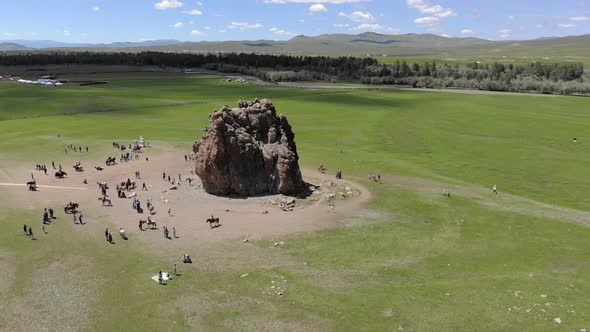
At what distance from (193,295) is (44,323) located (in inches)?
398

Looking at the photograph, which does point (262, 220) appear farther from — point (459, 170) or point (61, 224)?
point (459, 170)

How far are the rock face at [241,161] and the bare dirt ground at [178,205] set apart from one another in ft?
5.86

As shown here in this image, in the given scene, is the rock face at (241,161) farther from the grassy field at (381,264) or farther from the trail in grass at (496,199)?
the trail in grass at (496,199)

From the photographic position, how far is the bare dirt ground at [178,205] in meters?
49.3

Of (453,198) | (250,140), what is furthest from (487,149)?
(250,140)

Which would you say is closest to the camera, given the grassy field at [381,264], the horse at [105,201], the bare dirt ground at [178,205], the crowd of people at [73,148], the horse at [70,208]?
the grassy field at [381,264]

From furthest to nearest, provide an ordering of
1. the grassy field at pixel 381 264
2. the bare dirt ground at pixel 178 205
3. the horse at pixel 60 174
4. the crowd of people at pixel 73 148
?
1. the crowd of people at pixel 73 148
2. the horse at pixel 60 174
3. the bare dirt ground at pixel 178 205
4. the grassy field at pixel 381 264

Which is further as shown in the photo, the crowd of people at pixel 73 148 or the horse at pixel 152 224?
the crowd of people at pixel 73 148

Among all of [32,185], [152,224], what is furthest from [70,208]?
[32,185]

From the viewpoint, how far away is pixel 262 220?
5238 centimetres

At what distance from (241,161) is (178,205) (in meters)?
9.39

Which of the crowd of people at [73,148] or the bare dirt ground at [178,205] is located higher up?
the crowd of people at [73,148]

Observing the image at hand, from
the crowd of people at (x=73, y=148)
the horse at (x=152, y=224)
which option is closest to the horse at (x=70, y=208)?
the horse at (x=152, y=224)

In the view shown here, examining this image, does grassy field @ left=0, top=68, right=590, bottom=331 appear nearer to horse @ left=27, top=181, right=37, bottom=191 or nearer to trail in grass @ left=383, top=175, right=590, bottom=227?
trail in grass @ left=383, top=175, right=590, bottom=227
